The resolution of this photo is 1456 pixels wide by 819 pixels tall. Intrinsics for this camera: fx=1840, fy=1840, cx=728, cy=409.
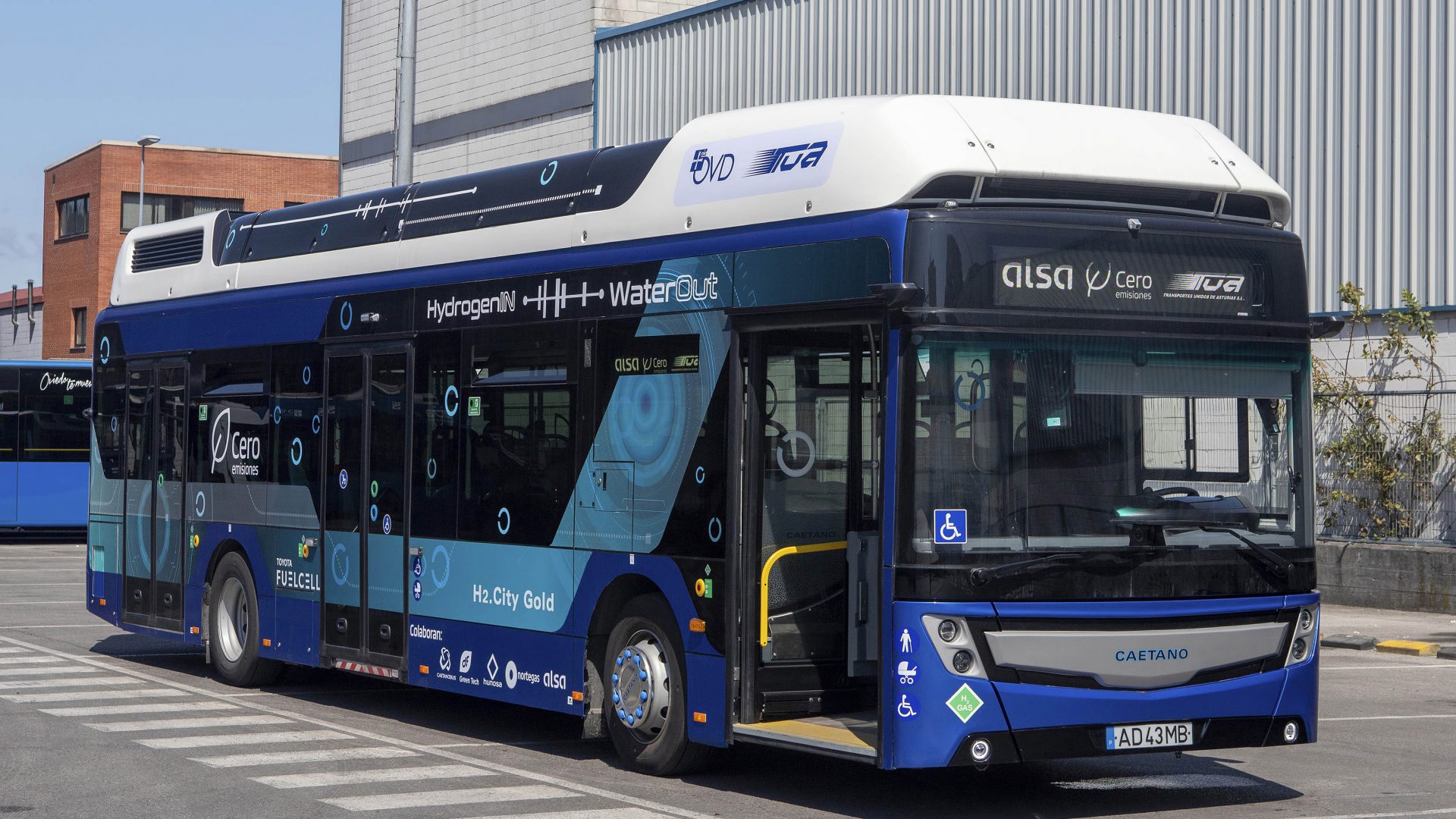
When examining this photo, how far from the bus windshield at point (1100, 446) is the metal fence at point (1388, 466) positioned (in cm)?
1299

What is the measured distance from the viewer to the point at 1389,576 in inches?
832

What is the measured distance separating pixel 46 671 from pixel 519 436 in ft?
19.3

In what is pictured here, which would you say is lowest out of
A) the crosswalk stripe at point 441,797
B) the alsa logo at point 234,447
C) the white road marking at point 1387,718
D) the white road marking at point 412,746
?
the white road marking at point 1387,718

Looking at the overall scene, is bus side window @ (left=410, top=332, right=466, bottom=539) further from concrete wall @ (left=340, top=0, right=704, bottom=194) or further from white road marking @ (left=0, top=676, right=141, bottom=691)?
concrete wall @ (left=340, top=0, right=704, bottom=194)

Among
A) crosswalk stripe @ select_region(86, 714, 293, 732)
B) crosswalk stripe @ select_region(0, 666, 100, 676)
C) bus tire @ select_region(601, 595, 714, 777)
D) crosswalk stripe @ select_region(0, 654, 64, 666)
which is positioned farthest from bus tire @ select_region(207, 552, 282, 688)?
bus tire @ select_region(601, 595, 714, 777)

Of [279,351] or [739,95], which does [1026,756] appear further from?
[739,95]

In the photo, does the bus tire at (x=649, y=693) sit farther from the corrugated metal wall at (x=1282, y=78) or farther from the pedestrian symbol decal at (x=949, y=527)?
the corrugated metal wall at (x=1282, y=78)

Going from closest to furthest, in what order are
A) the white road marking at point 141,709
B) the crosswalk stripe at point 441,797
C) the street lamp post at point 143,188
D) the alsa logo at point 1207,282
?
the alsa logo at point 1207,282 < the crosswalk stripe at point 441,797 < the white road marking at point 141,709 < the street lamp post at point 143,188

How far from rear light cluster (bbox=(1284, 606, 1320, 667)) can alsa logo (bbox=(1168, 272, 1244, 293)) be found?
161 centimetres

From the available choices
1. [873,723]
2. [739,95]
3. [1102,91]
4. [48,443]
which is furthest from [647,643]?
[48,443]

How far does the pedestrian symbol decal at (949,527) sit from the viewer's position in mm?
8195

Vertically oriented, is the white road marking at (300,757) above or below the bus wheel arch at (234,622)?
below

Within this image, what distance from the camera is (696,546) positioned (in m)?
9.48

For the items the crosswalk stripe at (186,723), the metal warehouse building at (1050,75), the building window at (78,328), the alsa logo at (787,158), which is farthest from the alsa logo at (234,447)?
the building window at (78,328)
